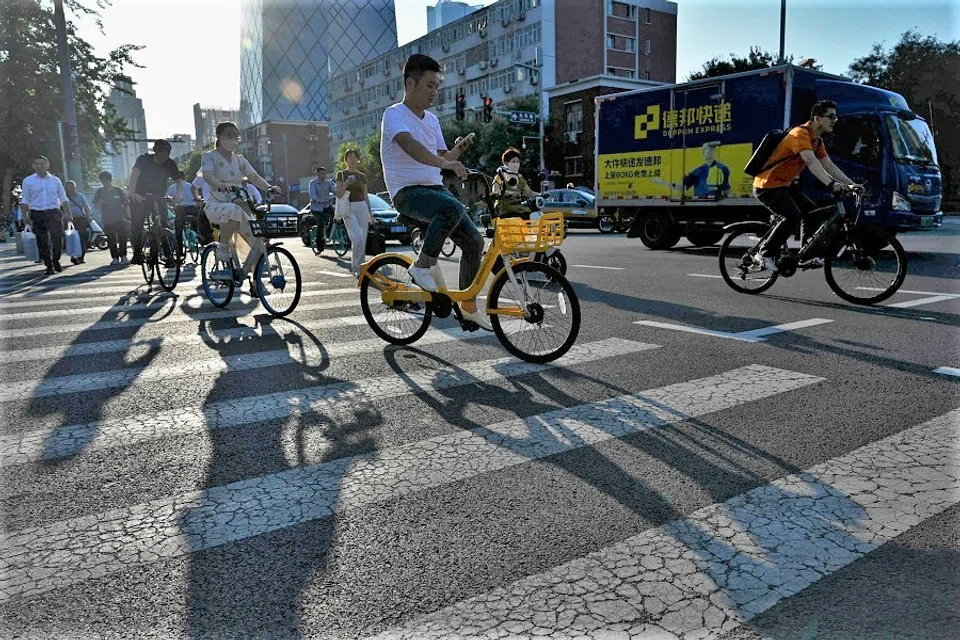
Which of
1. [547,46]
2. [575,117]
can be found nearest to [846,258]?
[575,117]

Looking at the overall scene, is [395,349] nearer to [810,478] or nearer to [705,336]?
[705,336]

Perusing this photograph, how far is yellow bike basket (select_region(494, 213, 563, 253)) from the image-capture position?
4.89 meters

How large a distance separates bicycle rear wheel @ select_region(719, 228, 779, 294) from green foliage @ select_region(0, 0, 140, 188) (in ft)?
105

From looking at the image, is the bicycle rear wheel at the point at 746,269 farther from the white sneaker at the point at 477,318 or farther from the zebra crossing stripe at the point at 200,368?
the white sneaker at the point at 477,318

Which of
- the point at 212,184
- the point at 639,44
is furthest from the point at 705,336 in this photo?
the point at 639,44

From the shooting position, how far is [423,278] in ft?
17.8

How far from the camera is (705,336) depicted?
5.67 metres

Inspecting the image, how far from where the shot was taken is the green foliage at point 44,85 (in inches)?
1250

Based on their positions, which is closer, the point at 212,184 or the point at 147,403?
the point at 147,403

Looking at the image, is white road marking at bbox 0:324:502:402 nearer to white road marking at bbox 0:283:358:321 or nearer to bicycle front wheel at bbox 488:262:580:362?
bicycle front wheel at bbox 488:262:580:362

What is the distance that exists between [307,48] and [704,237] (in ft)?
490

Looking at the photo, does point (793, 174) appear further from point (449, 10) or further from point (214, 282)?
point (449, 10)

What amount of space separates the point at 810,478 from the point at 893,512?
35cm

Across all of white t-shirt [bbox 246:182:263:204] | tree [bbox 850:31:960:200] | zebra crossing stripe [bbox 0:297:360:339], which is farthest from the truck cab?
tree [bbox 850:31:960:200]
